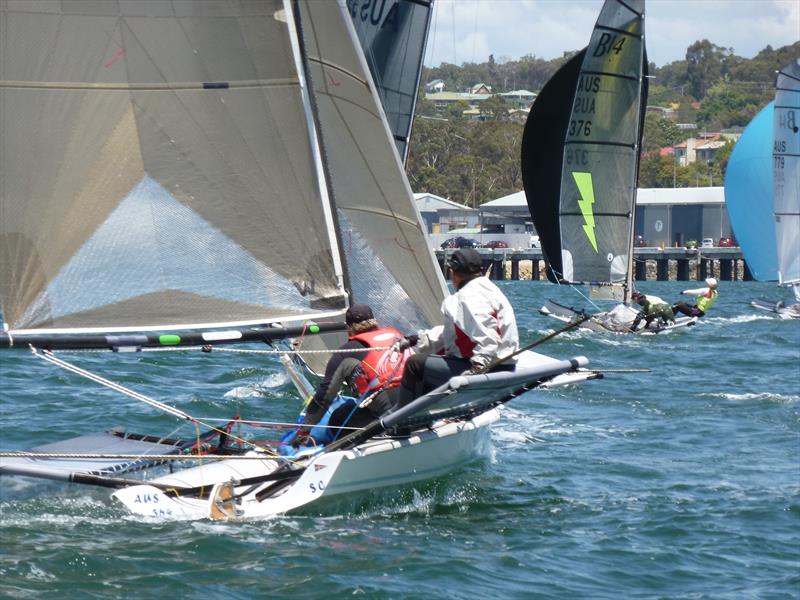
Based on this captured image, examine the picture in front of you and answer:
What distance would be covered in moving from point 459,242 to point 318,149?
59234mm

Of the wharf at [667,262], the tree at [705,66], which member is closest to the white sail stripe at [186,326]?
the wharf at [667,262]

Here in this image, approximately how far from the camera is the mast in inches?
386

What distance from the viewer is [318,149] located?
32.3ft

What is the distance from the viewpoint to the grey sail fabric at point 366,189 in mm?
10578

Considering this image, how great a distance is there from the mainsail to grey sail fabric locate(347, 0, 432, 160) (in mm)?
6490

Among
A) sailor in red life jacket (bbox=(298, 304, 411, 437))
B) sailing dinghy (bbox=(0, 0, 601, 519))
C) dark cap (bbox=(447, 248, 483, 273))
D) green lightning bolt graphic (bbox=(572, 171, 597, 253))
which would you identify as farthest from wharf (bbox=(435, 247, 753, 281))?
dark cap (bbox=(447, 248, 483, 273))

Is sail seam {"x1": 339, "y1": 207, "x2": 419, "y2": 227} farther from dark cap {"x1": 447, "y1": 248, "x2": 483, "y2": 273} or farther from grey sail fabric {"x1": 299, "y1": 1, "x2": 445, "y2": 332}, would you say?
dark cap {"x1": 447, "y1": 248, "x2": 483, "y2": 273}

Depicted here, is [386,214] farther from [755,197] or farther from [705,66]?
[705,66]

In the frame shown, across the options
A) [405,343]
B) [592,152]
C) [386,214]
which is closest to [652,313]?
[592,152]

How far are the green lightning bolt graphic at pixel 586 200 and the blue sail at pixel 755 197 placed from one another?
34.7 ft

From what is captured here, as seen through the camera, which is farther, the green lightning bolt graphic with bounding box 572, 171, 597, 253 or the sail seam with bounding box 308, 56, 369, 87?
the green lightning bolt graphic with bounding box 572, 171, 597, 253

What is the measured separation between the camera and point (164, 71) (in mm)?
9406

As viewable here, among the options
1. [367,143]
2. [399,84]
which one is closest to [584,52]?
[399,84]

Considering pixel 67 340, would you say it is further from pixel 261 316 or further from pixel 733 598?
pixel 733 598
